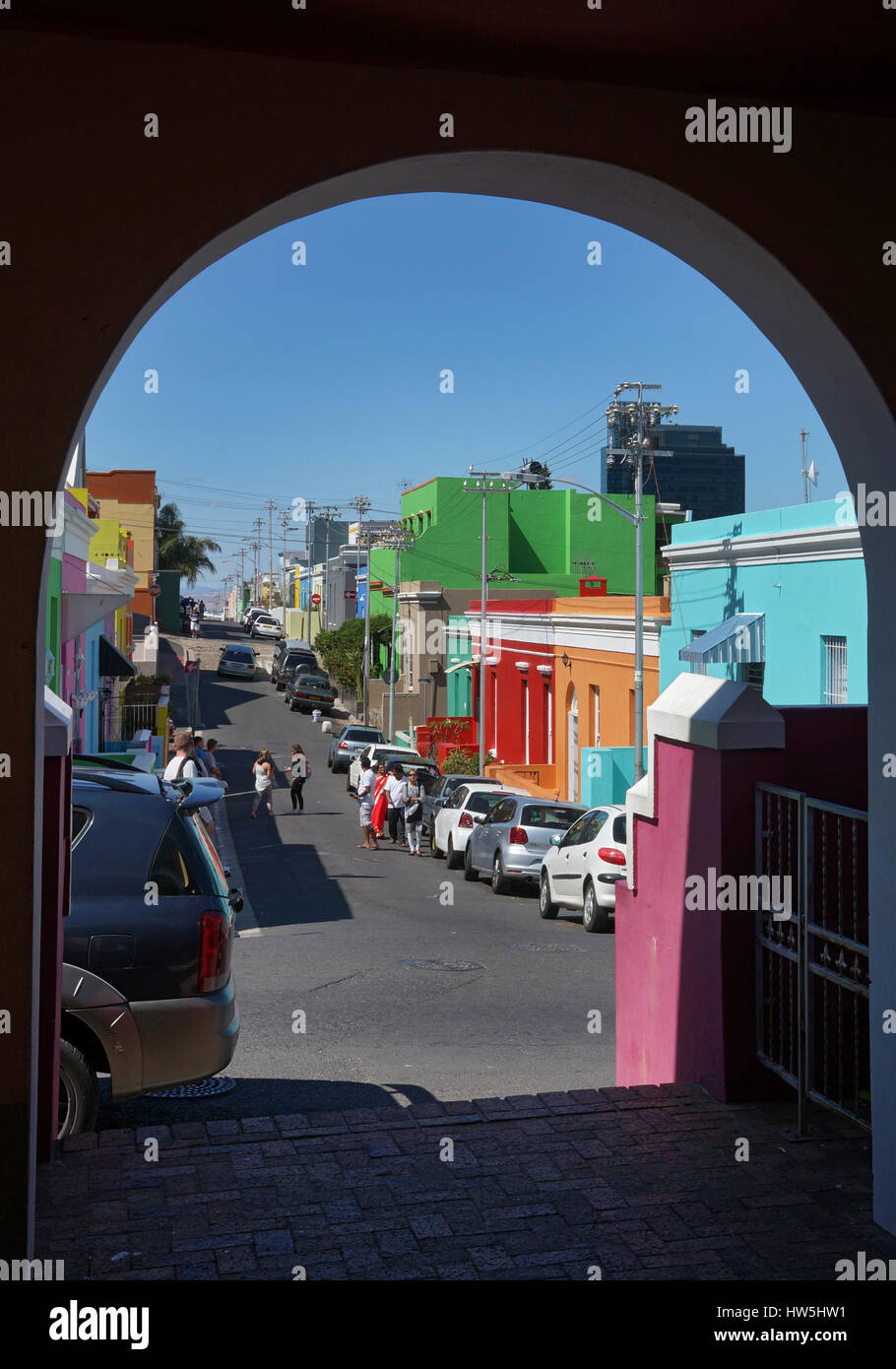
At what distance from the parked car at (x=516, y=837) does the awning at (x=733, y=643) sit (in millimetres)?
4661

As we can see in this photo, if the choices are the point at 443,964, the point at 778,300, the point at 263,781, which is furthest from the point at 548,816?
the point at 778,300

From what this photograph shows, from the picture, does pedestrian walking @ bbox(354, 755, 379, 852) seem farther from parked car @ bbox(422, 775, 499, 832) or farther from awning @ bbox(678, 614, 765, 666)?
awning @ bbox(678, 614, 765, 666)

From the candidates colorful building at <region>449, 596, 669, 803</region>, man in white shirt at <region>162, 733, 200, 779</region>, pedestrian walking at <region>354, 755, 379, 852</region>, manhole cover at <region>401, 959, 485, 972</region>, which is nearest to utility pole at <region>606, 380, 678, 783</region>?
colorful building at <region>449, 596, 669, 803</region>

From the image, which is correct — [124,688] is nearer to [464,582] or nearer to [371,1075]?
[464,582]

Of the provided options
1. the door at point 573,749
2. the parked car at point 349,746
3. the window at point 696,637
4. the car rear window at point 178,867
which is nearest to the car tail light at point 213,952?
the car rear window at point 178,867

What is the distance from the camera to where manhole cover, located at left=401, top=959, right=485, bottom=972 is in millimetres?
13422

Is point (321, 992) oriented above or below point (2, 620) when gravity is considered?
below

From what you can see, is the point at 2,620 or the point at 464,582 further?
the point at 464,582

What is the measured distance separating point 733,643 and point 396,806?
7650mm

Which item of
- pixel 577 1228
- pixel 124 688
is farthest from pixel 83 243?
pixel 124 688

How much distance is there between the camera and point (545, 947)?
15.4 metres

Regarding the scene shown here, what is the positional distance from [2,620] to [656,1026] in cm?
460

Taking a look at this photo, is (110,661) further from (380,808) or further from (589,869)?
(589,869)

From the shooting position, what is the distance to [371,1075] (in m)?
8.82
